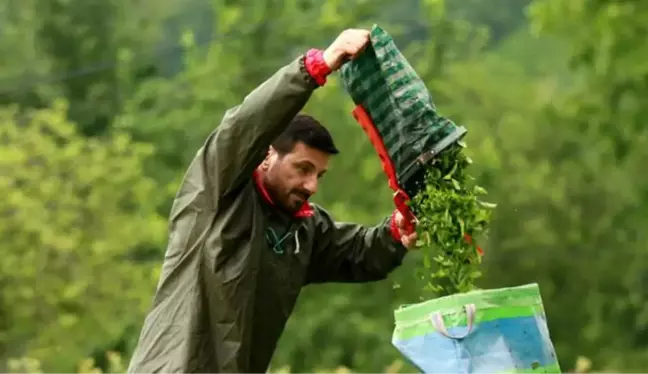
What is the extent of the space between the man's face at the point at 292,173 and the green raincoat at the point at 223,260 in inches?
2.1

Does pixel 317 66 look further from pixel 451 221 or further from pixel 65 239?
pixel 65 239

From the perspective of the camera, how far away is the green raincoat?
3.51 meters

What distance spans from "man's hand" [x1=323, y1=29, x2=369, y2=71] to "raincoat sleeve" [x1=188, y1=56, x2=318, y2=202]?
3.1 inches

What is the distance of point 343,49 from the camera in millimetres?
3432

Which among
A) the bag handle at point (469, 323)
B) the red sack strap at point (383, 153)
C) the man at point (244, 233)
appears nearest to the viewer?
the bag handle at point (469, 323)

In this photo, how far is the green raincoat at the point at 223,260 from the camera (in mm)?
3508

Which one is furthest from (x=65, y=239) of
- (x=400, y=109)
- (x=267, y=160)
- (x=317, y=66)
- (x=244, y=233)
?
(x=317, y=66)

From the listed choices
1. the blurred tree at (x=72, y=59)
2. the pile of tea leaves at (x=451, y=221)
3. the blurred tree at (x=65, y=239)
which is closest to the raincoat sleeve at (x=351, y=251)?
the pile of tea leaves at (x=451, y=221)

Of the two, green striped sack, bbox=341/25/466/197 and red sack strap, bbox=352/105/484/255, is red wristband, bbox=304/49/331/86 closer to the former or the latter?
green striped sack, bbox=341/25/466/197

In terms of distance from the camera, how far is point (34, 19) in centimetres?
2306

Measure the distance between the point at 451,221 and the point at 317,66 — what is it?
2.14 feet

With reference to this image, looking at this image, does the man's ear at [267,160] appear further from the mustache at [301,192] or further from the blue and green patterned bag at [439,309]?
the blue and green patterned bag at [439,309]

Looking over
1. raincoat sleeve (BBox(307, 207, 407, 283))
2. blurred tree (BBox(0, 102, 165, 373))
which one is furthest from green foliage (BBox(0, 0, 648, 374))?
raincoat sleeve (BBox(307, 207, 407, 283))

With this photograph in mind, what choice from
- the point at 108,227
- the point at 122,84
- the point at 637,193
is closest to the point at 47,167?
the point at 108,227
